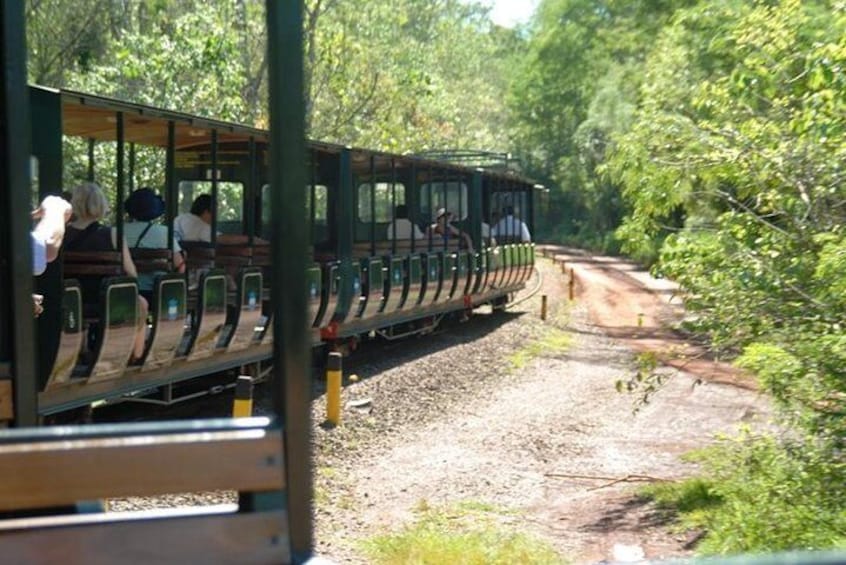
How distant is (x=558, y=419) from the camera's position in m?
12.9

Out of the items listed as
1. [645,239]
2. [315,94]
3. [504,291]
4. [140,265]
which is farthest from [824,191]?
[315,94]

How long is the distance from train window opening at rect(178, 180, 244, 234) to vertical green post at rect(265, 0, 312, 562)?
10775mm

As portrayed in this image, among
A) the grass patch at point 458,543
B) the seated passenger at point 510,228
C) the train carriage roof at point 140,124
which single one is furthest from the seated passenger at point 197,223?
the seated passenger at point 510,228

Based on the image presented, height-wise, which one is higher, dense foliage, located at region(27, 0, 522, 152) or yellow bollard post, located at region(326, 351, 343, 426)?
dense foliage, located at region(27, 0, 522, 152)

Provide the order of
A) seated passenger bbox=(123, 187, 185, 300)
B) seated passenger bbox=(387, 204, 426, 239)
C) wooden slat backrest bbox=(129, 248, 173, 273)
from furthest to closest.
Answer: seated passenger bbox=(387, 204, 426, 239)
seated passenger bbox=(123, 187, 185, 300)
wooden slat backrest bbox=(129, 248, 173, 273)

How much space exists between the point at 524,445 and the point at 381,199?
7.94 m

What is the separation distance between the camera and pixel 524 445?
A: 11375 mm

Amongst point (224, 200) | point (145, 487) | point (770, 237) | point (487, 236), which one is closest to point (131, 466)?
point (145, 487)

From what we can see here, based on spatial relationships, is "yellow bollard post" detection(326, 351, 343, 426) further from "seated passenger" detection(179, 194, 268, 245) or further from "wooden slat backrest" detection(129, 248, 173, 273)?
"seated passenger" detection(179, 194, 268, 245)

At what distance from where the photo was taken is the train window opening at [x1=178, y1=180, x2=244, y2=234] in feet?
45.9

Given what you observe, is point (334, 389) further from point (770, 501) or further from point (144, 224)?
point (770, 501)

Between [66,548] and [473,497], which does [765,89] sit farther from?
[66,548]

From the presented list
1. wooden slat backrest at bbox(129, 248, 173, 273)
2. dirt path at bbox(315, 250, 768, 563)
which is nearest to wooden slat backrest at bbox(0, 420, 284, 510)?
dirt path at bbox(315, 250, 768, 563)

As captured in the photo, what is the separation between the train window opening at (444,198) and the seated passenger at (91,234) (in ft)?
35.7
